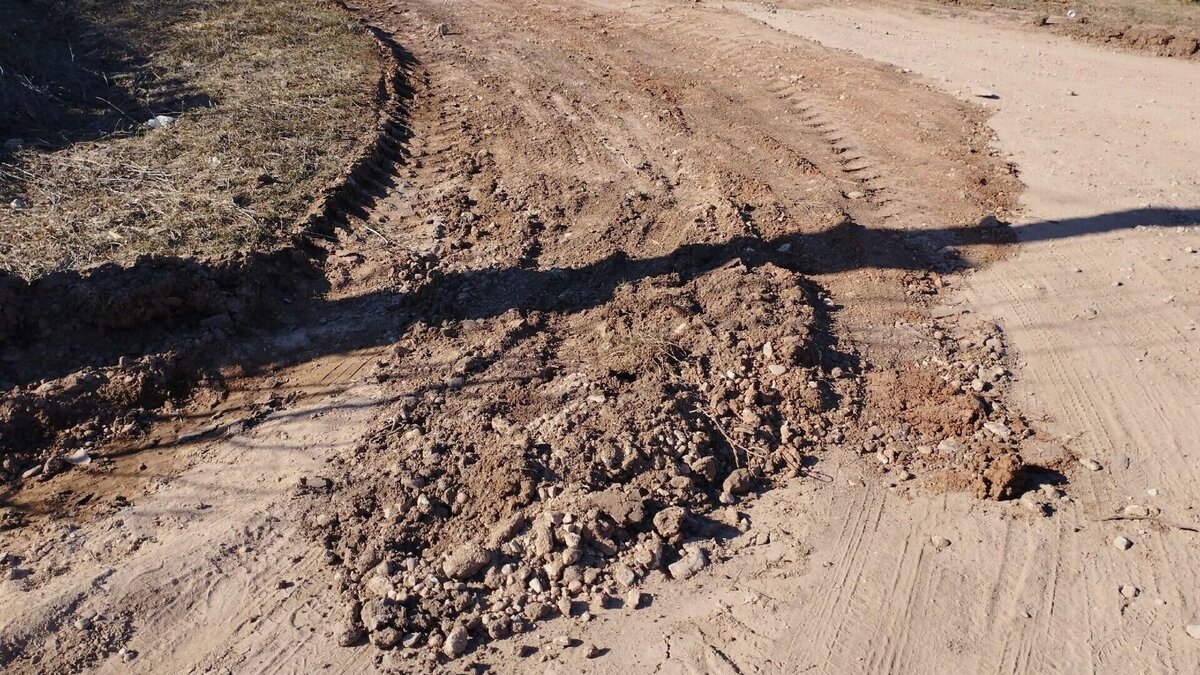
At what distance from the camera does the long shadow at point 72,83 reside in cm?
852

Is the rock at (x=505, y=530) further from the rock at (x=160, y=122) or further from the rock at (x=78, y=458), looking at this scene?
the rock at (x=160, y=122)

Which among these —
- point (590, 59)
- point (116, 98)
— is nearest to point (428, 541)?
point (116, 98)

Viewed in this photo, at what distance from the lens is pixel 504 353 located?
5625 millimetres

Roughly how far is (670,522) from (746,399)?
1163mm

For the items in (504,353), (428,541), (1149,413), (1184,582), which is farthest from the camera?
(504,353)

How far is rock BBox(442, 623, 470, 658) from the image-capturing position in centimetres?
372

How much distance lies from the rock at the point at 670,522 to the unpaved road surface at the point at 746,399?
0.69 ft

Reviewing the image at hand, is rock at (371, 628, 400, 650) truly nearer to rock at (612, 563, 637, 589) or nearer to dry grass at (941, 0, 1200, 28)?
rock at (612, 563, 637, 589)

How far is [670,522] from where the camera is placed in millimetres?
4281

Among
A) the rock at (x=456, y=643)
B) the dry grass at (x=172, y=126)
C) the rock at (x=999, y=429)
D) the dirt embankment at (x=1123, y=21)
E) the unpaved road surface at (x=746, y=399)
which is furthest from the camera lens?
the dirt embankment at (x=1123, y=21)

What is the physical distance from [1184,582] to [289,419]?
4.91 m

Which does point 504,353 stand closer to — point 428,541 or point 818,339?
point 428,541

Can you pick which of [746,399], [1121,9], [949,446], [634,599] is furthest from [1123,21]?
[634,599]

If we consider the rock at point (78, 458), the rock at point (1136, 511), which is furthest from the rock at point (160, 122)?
the rock at point (1136, 511)
